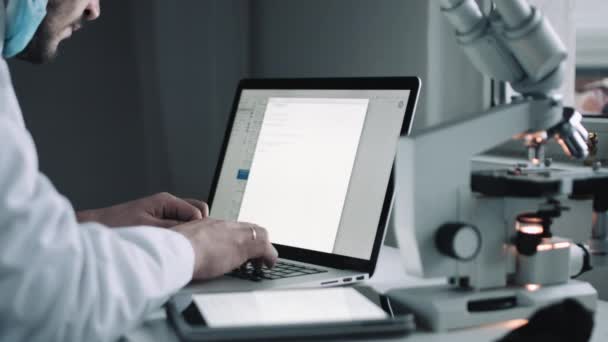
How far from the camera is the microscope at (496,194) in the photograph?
91cm

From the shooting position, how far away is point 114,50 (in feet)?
7.34

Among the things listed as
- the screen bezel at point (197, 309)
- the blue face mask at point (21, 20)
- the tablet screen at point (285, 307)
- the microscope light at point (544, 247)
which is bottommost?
the screen bezel at point (197, 309)

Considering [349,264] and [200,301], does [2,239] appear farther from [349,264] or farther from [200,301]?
[349,264]

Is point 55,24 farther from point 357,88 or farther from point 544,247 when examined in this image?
point 544,247

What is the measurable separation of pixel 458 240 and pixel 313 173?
0.46 metres

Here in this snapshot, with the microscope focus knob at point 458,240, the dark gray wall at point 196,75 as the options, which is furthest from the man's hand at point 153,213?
the dark gray wall at point 196,75

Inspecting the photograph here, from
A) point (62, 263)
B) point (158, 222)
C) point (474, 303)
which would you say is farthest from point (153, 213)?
point (474, 303)

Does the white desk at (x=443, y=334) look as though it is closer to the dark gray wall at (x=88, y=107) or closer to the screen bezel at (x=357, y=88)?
the screen bezel at (x=357, y=88)

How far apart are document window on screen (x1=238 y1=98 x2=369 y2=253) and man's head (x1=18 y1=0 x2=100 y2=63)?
0.37 m

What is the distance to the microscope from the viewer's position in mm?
908

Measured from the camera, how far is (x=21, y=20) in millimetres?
1180

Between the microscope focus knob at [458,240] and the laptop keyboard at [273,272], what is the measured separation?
336 mm

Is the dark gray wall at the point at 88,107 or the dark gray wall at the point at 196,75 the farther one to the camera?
the dark gray wall at the point at 88,107

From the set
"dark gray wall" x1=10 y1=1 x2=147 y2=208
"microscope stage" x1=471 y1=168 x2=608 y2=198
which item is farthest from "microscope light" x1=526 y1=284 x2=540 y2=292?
"dark gray wall" x1=10 y1=1 x2=147 y2=208
